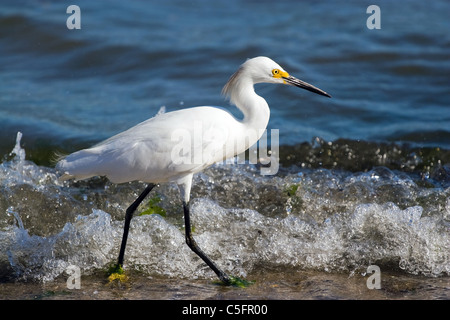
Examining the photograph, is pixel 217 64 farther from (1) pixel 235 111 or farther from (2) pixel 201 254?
(2) pixel 201 254

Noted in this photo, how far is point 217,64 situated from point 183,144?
19.5ft

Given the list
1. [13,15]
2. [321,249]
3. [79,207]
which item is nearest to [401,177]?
[321,249]

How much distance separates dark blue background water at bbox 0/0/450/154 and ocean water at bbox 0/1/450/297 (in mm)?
35

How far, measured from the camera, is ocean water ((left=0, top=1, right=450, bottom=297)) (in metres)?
5.09

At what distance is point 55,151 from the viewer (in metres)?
7.65

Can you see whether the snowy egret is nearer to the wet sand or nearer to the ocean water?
the wet sand

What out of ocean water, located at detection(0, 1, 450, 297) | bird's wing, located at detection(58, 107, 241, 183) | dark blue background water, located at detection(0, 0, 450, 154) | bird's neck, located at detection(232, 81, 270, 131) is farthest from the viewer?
dark blue background water, located at detection(0, 0, 450, 154)

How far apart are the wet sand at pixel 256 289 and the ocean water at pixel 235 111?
155mm

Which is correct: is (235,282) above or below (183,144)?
below

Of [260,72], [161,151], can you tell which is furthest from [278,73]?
[161,151]

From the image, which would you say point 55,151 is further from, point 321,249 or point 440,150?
point 440,150

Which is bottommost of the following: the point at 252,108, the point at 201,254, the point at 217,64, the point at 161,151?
the point at 201,254

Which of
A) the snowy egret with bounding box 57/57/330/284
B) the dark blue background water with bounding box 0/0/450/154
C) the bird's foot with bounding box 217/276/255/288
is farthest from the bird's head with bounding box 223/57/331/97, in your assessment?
the dark blue background water with bounding box 0/0/450/154

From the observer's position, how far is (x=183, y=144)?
4547 mm
